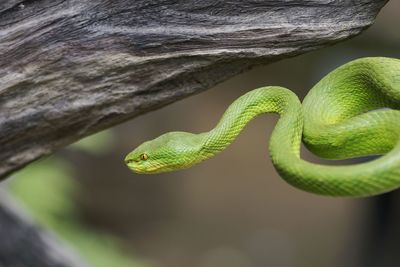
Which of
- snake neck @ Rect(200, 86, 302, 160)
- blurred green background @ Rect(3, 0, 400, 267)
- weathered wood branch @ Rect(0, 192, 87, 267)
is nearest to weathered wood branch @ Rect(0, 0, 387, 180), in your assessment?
snake neck @ Rect(200, 86, 302, 160)

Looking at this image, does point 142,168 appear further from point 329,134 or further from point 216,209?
point 216,209

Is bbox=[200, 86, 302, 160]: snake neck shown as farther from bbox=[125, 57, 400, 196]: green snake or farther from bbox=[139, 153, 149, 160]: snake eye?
bbox=[139, 153, 149, 160]: snake eye

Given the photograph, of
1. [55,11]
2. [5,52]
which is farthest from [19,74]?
[55,11]

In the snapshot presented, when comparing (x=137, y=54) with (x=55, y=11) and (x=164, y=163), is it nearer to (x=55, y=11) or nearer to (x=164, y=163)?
(x=55, y=11)

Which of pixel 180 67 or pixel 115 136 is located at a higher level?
pixel 180 67

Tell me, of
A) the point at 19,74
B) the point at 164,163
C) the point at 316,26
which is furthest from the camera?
the point at 164,163

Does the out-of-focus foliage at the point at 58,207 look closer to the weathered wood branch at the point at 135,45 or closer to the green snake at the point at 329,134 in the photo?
the green snake at the point at 329,134

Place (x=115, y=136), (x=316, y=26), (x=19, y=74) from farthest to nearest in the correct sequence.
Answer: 1. (x=115, y=136)
2. (x=19, y=74)
3. (x=316, y=26)
